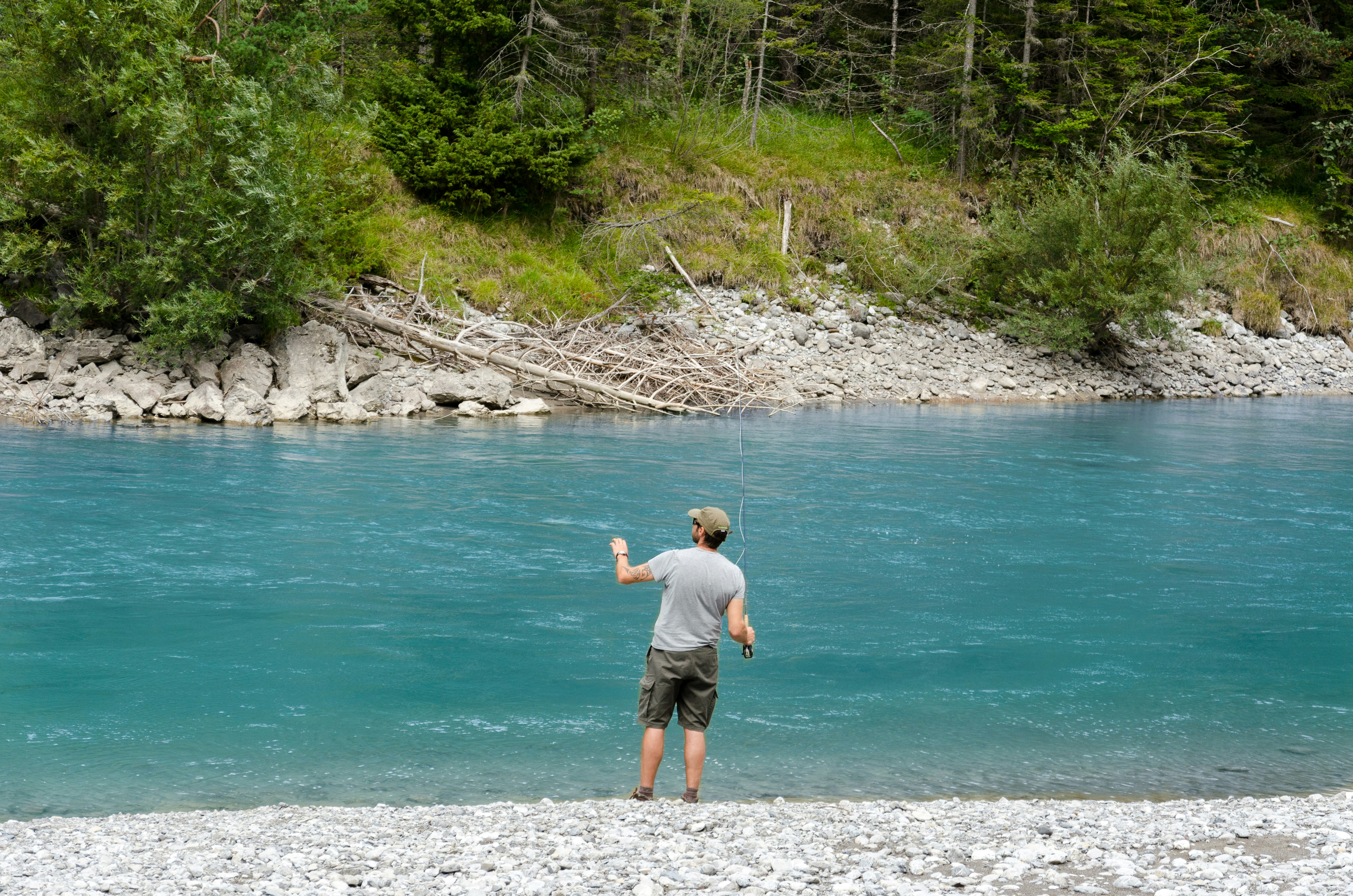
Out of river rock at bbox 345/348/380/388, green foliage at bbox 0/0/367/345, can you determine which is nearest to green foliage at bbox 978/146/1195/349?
river rock at bbox 345/348/380/388

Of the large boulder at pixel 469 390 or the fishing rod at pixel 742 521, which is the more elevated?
the large boulder at pixel 469 390

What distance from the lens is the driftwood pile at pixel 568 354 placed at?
25.5 meters

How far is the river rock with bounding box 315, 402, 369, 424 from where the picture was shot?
2289 centimetres

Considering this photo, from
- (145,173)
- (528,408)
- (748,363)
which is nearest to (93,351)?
(145,173)

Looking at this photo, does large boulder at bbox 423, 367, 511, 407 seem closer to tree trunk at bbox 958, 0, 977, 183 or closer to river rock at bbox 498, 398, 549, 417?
river rock at bbox 498, 398, 549, 417

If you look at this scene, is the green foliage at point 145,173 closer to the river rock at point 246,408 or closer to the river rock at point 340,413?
the river rock at point 246,408

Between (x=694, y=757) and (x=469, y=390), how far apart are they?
63.4ft

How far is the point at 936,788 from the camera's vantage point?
6723 millimetres

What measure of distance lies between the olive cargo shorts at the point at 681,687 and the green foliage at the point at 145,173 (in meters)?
18.1

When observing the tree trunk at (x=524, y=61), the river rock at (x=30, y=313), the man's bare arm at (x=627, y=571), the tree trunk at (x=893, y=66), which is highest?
the tree trunk at (x=893, y=66)

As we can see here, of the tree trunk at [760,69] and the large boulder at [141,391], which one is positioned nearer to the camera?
the large boulder at [141,391]

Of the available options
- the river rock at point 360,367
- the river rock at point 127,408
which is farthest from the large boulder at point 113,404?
the river rock at point 360,367

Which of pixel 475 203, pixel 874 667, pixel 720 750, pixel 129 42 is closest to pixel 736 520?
Result: pixel 874 667

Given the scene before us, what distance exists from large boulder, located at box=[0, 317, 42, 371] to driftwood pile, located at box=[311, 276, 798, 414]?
5853mm
